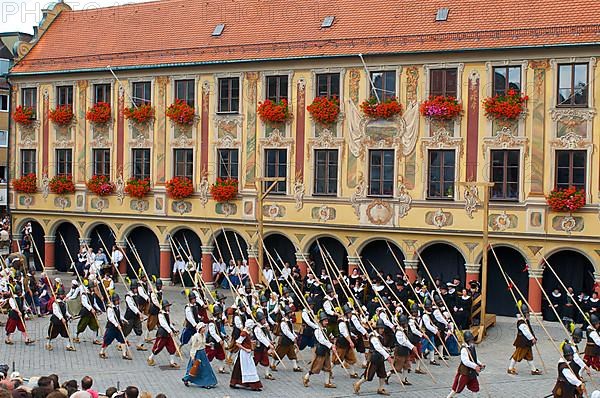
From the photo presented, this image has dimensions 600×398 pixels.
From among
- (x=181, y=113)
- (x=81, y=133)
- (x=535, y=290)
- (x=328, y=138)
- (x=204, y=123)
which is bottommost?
(x=535, y=290)

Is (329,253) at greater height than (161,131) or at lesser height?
lesser

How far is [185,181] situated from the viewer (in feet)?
113

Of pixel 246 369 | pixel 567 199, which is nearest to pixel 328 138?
pixel 567 199

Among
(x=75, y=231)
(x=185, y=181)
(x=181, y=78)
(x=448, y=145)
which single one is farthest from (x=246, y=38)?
(x=75, y=231)

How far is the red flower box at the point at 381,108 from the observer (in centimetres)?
3052

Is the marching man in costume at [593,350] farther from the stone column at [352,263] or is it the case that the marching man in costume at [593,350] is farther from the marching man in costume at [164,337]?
the stone column at [352,263]

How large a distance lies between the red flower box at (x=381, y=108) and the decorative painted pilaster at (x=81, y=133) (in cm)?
1207

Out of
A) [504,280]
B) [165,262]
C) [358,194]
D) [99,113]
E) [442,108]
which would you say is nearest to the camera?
[442,108]

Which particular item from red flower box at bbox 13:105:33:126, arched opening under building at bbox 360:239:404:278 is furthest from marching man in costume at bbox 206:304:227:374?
red flower box at bbox 13:105:33:126

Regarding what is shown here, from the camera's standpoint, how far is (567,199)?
27859 mm

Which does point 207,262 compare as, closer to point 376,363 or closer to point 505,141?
point 505,141

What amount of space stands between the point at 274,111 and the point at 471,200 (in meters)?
7.53

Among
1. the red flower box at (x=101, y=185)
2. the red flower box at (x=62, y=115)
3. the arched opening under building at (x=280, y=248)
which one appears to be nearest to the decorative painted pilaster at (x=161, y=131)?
the red flower box at (x=101, y=185)

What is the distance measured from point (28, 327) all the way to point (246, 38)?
1332 centimetres
